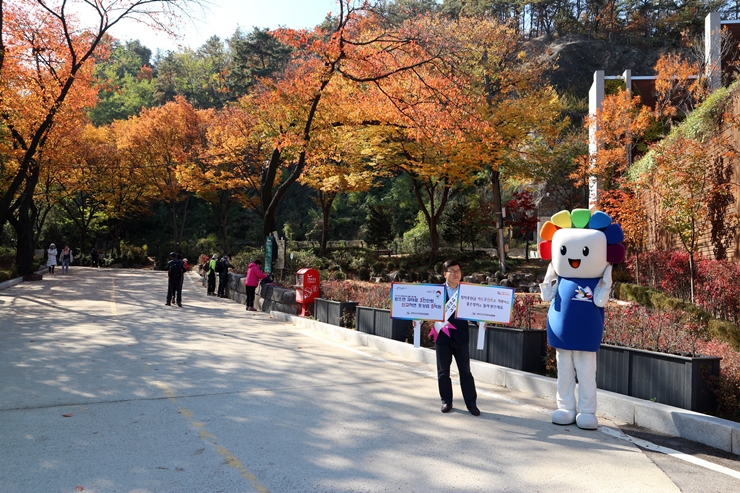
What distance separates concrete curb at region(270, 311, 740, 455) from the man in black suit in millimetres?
1221

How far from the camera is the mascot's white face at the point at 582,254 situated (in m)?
5.94

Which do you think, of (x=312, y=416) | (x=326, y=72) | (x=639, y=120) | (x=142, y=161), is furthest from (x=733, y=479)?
(x=142, y=161)

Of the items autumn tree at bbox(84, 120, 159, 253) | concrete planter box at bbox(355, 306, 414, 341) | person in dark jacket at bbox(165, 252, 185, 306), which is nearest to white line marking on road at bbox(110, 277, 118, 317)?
person in dark jacket at bbox(165, 252, 185, 306)

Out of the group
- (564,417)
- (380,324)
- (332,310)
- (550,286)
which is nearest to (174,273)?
(332,310)

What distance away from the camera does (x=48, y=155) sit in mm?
27406

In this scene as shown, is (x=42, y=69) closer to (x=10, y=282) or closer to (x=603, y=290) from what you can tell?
(x=10, y=282)

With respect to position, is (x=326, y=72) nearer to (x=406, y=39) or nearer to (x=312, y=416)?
(x=406, y=39)

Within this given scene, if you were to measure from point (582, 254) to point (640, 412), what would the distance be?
1725mm

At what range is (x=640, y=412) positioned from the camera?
600 cm

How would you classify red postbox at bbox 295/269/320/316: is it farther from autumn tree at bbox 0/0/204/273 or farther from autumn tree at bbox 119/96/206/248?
autumn tree at bbox 119/96/206/248

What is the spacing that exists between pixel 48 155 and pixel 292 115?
14.8 m

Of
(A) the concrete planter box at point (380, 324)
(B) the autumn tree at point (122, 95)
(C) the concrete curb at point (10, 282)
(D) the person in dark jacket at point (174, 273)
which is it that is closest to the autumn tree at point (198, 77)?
(B) the autumn tree at point (122, 95)

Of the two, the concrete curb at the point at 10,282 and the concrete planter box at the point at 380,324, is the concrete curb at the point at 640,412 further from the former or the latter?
the concrete curb at the point at 10,282

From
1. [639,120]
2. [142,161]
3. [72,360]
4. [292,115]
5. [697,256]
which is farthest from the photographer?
[142,161]
